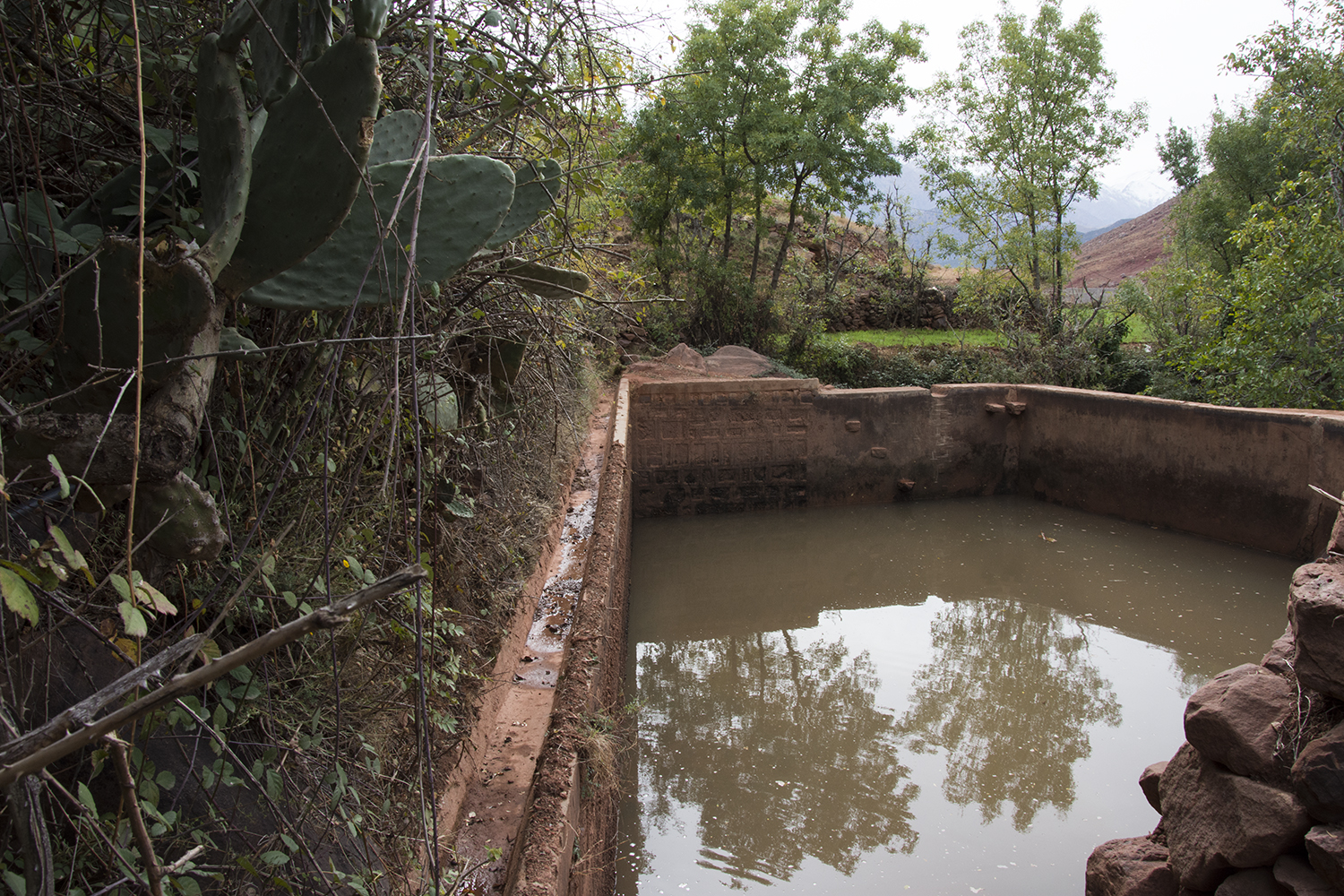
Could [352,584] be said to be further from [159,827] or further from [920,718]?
[920,718]

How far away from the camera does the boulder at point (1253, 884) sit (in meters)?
2.51

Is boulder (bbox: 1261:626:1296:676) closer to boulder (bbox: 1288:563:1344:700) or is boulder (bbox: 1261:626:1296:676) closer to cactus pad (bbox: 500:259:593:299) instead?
boulder (bbox: 1288:563:1344:700)

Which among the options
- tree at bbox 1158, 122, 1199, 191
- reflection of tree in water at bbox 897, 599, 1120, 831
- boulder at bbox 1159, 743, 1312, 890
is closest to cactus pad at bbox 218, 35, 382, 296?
boulder at bbox 1159, 743, 1312, 890

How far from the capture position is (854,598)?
278 inches

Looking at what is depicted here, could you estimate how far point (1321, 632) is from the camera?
7.85ft

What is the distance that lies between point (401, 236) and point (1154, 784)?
3.49 m

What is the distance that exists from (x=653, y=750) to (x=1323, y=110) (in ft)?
33.9

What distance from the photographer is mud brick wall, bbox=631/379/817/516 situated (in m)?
9.16

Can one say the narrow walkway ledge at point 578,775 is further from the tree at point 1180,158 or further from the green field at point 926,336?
the tree at point 1180,158

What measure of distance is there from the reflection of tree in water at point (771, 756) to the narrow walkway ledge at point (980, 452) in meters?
1.41

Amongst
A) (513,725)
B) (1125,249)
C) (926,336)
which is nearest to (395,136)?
(513,725)

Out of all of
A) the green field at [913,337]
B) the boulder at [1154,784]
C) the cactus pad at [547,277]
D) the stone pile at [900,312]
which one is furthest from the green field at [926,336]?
the cactus pad at [547,277]

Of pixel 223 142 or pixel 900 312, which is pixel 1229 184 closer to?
pixel 900 312

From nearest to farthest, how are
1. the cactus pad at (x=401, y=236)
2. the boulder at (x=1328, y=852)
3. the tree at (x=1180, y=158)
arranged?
the cactus pad at (x=401, y=236)
the boulder at (x=1328, y=852)
the tree at (x=1180, y=158)
